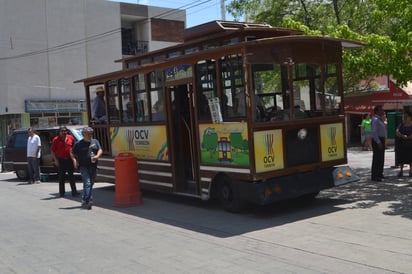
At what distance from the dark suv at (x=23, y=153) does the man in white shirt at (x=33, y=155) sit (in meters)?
0.64

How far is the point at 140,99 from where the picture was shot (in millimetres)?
11406

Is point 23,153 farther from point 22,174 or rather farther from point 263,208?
point 263,208

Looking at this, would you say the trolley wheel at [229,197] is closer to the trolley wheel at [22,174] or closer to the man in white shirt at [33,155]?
the man in white shirt at [33,155]

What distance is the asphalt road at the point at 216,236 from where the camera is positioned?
6.07 meters

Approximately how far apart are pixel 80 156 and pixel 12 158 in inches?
334

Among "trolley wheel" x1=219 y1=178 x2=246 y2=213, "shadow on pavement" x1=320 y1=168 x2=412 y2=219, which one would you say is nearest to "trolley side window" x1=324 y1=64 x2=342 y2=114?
"shadow on pavement" x1=320 y1=168 x2=412 y2=219

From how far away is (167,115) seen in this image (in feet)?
34.5

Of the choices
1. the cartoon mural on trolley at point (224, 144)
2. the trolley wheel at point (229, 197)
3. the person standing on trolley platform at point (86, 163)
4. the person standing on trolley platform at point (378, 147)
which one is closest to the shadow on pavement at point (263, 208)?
the trolley wheel at point (229, 197)

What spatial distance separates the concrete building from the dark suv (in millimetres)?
13598

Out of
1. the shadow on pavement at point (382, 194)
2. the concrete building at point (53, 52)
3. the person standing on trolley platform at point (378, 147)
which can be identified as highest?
the concrete building at point (53, 52)

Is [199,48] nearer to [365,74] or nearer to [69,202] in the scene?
[365,74]

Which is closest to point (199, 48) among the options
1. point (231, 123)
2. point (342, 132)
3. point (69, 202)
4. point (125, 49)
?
point (231, 123)

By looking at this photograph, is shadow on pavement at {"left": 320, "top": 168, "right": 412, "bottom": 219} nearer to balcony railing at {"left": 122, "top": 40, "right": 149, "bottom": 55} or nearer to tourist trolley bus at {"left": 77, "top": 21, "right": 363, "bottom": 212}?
tourist trolley bus at {"left": 77, "top": 21, "right": 363, "bottom": 212}

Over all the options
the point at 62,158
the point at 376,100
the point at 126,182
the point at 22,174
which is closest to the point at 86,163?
the point at 126,182
